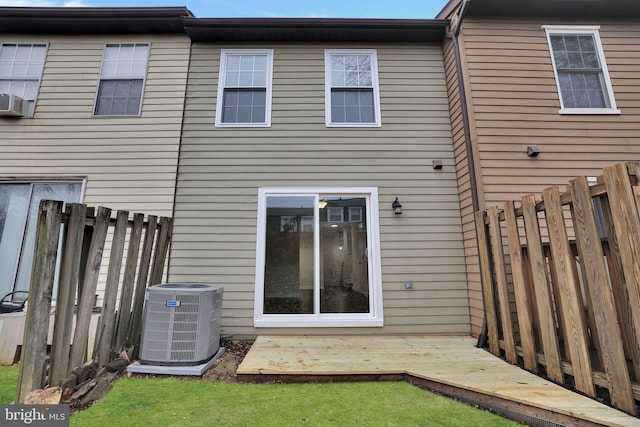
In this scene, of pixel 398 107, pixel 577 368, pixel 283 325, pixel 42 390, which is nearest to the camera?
pixel 42 390

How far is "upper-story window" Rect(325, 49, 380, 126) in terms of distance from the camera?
189 inches

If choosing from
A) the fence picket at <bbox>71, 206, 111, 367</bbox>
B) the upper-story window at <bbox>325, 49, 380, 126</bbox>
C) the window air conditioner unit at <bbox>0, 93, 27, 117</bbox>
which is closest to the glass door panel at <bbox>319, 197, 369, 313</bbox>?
the upper-story window at <bbox>325, 49, 380, 126</bbox>

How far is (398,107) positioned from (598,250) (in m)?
3.39

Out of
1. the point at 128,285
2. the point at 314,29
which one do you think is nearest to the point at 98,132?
the point at 128,285

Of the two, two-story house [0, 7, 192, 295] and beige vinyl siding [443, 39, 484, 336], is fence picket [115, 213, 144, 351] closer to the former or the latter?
two-story house [0, 7, 192, 295]

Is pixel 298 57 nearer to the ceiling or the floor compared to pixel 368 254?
nearer to the ceiling

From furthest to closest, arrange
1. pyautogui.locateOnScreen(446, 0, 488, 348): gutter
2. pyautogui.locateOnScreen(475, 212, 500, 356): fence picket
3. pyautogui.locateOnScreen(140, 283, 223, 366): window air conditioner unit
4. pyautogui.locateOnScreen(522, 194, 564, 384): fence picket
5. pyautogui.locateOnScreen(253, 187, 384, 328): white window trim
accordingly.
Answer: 1. pyautogui.locateOnScreen(253, 187, 384, 328): white window trim
2. pyautogui.locateOnScreen(446, 0, 488, 348): gutter
3. pyautogui.locateOnScreen(475, 212, 500, 356): fence picket
4. pyautogui.locateOnScreen(140, 283, 223, 366): window air conditioner unit
5. pyautogui.locateOnScreen(522, 194, 564, 384): fence picket

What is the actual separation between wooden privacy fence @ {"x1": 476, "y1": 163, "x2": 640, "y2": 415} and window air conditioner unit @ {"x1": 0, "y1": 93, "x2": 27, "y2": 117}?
23.8ft

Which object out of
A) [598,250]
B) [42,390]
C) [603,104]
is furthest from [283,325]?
[603,104]

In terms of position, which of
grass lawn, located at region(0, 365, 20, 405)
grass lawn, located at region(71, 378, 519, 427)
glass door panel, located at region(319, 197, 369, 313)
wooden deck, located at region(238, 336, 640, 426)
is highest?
glass door panel, located at region(319, 197, 369, 313)

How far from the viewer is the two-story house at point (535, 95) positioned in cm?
409

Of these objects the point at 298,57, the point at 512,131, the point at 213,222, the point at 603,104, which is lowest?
the point at 213,222

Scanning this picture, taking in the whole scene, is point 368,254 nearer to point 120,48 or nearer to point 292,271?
point 292,271

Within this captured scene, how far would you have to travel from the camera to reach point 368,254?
433cm
